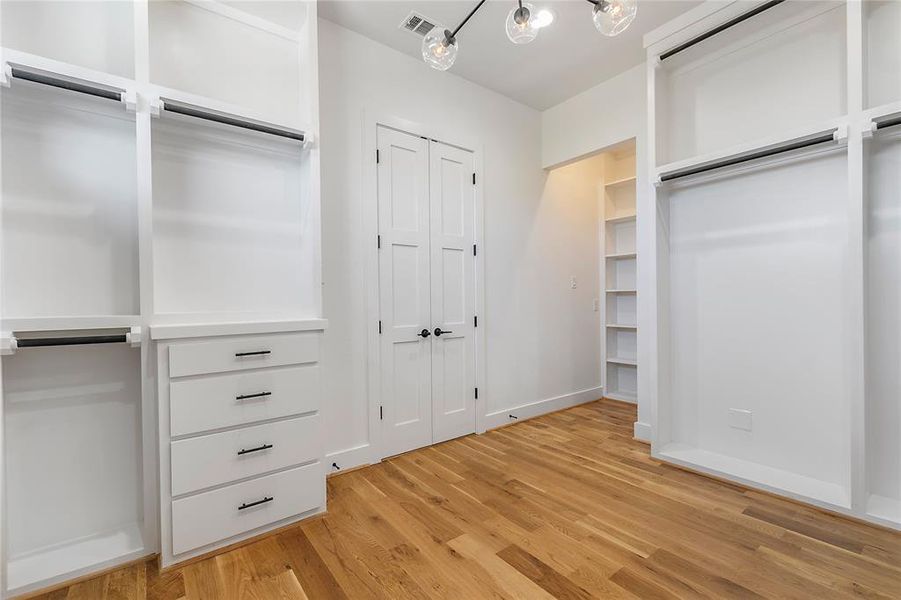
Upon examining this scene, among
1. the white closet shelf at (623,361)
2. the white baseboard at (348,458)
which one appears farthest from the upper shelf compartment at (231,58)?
the white closet shelf at (623,361)

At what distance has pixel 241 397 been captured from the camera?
2.04m

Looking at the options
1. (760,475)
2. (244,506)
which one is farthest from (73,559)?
(760,475)

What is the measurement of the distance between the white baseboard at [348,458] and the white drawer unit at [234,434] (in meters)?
0.53

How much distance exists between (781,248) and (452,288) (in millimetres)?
2317

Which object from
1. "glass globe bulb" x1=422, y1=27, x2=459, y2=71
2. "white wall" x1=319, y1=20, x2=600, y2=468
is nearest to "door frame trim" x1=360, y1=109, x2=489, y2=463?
"white wall" x1=319, y1=20, x2=600, y2=468

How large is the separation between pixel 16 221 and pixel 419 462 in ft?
8.59

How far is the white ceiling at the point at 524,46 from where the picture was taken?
2.71m

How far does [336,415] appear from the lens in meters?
2.85

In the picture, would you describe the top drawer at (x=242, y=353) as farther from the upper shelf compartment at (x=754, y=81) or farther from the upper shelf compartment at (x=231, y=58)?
the upper shelf compartment at (x=754, y=81)

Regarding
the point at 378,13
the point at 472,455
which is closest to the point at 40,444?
the point at 472,455

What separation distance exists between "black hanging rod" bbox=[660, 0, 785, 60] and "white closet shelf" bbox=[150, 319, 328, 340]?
120 inches

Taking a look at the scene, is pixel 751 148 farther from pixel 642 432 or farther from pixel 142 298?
pixel 142 298

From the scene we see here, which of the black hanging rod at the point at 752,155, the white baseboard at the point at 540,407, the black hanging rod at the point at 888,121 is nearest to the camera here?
the black hanging rod at the point at 888,121

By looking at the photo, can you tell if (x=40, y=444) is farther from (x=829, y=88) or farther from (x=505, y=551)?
(x=829, y=88)
